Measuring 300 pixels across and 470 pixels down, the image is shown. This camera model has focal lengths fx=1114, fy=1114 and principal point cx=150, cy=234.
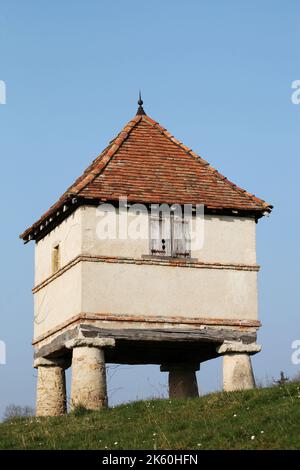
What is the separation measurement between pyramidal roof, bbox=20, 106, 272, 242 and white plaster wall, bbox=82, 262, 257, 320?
190 centimetres

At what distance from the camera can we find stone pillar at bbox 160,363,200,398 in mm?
33469

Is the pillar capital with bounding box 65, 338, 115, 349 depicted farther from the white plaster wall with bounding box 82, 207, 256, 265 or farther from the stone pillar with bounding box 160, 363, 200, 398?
the stone pillar with bounding box 160, 363, 200, 398

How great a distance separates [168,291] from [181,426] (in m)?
7.36

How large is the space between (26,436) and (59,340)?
6051mm

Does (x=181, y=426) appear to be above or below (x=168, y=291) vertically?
below

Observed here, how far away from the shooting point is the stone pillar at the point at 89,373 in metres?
28.5

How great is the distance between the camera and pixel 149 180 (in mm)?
31094

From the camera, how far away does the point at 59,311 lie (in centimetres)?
3056

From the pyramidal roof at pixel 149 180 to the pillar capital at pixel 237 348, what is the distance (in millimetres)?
3740

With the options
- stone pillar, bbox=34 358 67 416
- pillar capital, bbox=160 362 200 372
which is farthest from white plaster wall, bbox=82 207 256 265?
pillar capital, bbox=160 362 200 372

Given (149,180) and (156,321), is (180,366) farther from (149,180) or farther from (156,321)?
(149,180)

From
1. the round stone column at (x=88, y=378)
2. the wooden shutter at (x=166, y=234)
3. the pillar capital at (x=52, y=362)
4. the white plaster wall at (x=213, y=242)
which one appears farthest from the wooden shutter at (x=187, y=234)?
the pillar capital at (x=52, y=362)

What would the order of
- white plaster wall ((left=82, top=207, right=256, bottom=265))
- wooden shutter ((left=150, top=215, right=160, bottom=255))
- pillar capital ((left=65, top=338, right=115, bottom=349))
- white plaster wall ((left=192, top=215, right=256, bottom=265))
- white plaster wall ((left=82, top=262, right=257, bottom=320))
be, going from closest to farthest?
pillar capital ((left=65, top=338, right=115, bottom=349))
white plaster wall ((left=82, top=262, right=257, bottom=320))
white plaster wall ((left=82, top=207, right=256, bottom=265))
wooden shutter ((left=150, top=215, right=160, bottom=255))
white plaster wall ((left=192, top=215, right=256, bottom=265))

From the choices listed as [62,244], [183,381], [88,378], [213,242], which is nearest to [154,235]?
[213,242]
